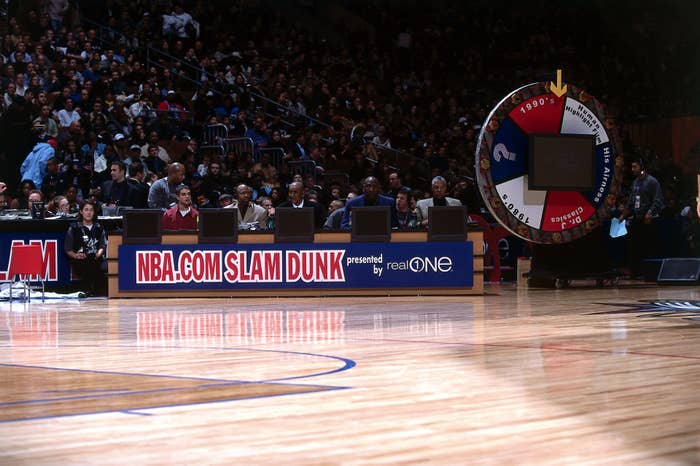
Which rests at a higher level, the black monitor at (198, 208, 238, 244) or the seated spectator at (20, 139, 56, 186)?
the seated spectator at (20, 139, 56, 186)

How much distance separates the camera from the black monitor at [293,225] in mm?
14312

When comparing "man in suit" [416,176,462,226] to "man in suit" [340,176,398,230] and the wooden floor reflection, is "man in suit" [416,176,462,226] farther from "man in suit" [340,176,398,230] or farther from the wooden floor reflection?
the wooden floor reflection

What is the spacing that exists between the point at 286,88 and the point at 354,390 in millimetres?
18496

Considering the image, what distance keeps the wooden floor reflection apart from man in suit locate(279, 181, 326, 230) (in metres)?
4.30

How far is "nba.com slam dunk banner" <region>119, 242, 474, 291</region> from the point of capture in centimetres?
1430

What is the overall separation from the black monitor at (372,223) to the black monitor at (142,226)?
2.52 meters

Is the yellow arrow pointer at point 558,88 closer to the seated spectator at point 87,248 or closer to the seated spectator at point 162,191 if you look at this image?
the seated spectator at point 162,191

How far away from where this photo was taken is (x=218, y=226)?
47.1 feet

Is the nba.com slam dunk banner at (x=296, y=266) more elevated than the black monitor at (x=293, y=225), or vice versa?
the black monitor at (x=293, y=225)

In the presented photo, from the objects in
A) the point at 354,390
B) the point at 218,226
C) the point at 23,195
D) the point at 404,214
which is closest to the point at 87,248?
the point at 218,226

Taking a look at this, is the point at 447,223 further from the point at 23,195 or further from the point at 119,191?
the point at 23,195

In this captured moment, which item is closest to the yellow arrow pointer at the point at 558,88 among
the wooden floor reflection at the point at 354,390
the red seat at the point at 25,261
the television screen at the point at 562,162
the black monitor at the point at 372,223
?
the television screen at the point at 562,162

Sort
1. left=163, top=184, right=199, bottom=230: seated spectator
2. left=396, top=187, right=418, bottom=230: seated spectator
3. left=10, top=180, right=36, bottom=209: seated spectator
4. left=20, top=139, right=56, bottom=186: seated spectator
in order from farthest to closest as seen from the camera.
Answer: left=20, top=139, right=56, bottom=186: seated spectator → left=10, top=180, right=36, bottom=209: seated spectator → left=396, top=187, right=418, bottom=230: seated spectator → left=163, top=184, right=199, bottom=230: seated spectator

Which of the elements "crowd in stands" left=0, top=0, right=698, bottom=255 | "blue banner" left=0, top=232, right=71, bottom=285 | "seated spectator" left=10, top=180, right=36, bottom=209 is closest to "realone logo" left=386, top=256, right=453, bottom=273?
"crowd in stands" left=0, top=0, right=698, bottom=255
